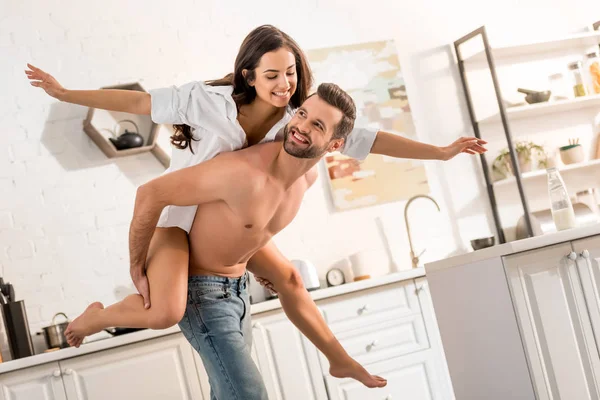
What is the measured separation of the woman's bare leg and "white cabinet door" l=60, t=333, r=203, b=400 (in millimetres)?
1021

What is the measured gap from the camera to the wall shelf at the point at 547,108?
5.00 metres

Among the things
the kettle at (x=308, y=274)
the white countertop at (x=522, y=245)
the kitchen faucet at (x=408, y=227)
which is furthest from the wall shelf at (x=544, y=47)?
the white countertop at (x=522, y=245)

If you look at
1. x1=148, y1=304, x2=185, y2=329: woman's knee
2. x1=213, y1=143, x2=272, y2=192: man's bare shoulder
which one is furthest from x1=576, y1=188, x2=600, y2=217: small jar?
x1=148, y1=304, x2=185, y2=329: woman's knee

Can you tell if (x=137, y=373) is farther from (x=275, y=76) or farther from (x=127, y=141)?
(x=275, y=76)

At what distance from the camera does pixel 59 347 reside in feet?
12.9

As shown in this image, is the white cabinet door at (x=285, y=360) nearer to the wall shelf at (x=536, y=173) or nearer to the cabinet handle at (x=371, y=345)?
the cabinet handle at (x=371, y=345)

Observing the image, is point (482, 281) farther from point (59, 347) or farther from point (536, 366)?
point (59, 347)

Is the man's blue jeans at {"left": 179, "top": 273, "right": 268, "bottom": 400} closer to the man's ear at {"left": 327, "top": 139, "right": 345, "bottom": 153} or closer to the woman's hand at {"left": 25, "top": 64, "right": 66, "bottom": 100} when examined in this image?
the man's ear at {"left": 327, "top": 139, "right": 345, "bottom": 153}

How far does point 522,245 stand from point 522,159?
2.38 metres

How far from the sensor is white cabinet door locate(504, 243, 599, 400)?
273cm

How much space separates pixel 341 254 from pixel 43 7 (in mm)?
2154

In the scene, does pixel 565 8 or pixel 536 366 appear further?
pixel 565 8

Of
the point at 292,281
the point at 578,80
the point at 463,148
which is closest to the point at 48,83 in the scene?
the point at 292,281

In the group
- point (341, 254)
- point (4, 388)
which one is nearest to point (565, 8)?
point (341, 254)
